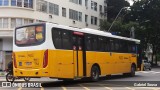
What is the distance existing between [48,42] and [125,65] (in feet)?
33.7

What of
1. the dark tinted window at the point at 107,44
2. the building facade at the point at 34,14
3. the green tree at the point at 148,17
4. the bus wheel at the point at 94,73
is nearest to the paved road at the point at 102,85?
the bus wheel at the point at 94,73

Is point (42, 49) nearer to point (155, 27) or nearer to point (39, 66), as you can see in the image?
point (39, 66)

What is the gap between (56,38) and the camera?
18.2m

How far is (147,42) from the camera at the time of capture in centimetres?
6544

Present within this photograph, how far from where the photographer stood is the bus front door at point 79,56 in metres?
19.5

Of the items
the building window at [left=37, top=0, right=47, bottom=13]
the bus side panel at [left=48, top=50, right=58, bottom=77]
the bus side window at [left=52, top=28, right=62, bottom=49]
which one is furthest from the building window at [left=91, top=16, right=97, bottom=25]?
the bus side panel at [left=48, top=50, right=58, bottom=77]

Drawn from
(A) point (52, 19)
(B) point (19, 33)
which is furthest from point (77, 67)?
(A) point (52, 19)

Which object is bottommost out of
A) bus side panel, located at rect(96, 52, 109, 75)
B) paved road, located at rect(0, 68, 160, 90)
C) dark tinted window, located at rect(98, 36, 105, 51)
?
paved road, located at rect(0, 68, 160, 90)

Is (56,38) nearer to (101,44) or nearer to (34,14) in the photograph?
(101,44)

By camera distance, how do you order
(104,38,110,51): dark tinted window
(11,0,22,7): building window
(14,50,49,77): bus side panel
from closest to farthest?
(14,50,49,77): bus side panel
(104,38,110,51): dark tinted window
(11,0,22,7): building window

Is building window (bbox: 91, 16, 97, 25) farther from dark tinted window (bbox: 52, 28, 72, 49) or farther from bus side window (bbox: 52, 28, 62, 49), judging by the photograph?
bus side window (bbox: 52, 28, 62, 49)

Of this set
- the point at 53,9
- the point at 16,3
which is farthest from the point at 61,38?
the point at 53,9

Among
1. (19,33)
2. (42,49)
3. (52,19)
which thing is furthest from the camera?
(52,19)

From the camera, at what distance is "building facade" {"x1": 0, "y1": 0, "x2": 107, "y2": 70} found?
1764 inches
